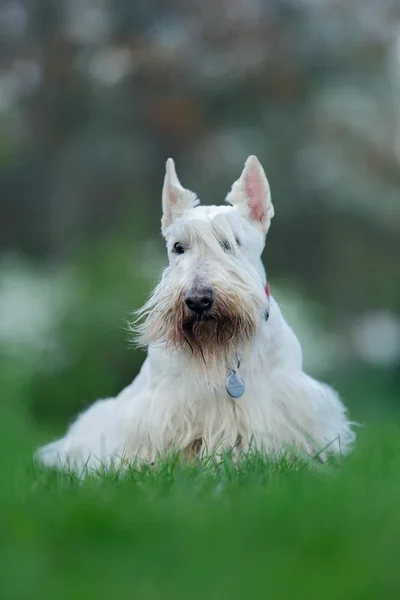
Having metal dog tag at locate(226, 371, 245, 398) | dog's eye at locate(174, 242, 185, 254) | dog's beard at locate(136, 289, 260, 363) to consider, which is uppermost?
dog's eye at locate(174, 242, 185, 254)

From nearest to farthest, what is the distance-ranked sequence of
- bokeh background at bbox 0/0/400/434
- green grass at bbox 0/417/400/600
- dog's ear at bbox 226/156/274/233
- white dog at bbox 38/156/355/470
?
green grass at bbox 0/417/400/600, white dog at bbox 38/156/355/470, dog's ear at bbox 226/156/274/233, bokeh background at bbox 0/0/400/434

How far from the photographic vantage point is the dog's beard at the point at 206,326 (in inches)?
138

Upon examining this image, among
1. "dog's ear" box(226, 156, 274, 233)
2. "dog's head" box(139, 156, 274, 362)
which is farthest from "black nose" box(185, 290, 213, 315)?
"dog's ear" box(226, 156, 274, 233)

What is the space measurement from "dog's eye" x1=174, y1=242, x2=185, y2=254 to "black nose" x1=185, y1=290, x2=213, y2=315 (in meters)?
0.35

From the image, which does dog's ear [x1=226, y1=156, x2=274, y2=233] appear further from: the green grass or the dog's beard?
the green grass

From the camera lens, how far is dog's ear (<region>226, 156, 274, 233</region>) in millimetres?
3988

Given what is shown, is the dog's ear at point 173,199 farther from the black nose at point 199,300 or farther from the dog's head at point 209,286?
the black nose at point 199,300

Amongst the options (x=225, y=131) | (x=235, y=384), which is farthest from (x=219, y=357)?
(x=225, y=131)

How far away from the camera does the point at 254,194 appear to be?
4.01 meters

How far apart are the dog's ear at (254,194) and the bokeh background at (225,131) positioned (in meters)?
6.88

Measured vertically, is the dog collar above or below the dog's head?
below

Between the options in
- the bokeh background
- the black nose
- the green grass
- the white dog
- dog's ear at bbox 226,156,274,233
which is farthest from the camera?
the bokeh background

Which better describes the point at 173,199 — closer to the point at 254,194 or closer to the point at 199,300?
the point at 254,194

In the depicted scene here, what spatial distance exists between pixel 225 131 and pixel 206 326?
28.1ft
